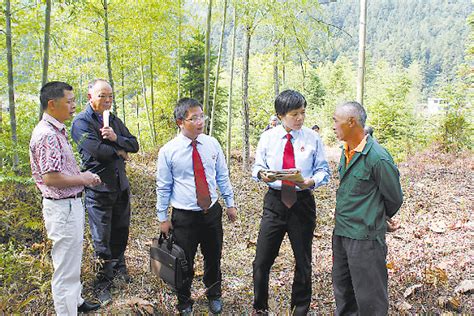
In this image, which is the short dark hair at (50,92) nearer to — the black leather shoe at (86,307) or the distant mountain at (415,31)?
the black leather shoe at (86,307)

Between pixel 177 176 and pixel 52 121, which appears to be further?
pixel 177 176

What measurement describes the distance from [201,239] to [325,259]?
2.10m

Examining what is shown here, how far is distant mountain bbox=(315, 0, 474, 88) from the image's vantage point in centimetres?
9738

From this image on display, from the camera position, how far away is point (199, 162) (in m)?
2.91

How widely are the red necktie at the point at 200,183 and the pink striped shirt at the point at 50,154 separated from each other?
0.91m

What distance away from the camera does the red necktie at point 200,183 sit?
113 inches

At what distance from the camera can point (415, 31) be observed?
128 meters

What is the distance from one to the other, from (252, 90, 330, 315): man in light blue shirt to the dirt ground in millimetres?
329

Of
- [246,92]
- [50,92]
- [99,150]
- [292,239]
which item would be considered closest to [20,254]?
[99,150]

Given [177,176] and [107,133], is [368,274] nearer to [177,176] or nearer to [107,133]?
[177,176]

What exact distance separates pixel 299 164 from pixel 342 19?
149570mm

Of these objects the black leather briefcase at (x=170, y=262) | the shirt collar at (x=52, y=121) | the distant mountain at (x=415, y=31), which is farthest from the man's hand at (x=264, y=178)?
the distant mountain at (x=415, y=31)

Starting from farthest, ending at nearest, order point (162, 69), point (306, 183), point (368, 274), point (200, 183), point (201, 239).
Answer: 1. point (162, 69)
2. point (201, 239)
3. point (200, 183)
4. point (306, 183)
5. point (368, 274)

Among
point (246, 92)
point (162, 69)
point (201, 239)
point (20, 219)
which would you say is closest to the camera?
point (201, 239)
